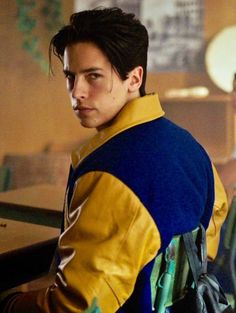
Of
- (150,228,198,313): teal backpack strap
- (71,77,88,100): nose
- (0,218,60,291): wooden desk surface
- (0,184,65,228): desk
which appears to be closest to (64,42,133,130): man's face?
(71,77,88,100): nose

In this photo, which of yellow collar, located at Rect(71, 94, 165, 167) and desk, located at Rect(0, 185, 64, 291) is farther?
desk, located at Rect(0, 185, 64, 291)

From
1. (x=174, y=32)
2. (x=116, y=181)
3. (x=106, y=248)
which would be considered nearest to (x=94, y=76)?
(x=116, y=181)

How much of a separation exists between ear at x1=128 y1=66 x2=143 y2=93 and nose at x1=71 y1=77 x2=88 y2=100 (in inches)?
3.7

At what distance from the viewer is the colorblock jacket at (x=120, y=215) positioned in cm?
95

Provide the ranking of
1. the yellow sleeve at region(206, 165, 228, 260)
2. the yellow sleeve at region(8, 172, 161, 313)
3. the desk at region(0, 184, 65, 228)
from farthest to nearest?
the desk at region(0, 184, 65, 228) → the yellow sleeve at region(206, 165, 228, 260) → the yellow sleeve at region(8, 172, 161, 313)

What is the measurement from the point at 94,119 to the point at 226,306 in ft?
1.69

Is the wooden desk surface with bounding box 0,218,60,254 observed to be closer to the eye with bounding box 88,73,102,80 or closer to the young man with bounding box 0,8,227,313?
the young man with bounding box 0,8,227,313

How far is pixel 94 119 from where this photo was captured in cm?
113

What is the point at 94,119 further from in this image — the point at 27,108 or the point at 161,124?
the point at 27,108

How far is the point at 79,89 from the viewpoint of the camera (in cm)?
112

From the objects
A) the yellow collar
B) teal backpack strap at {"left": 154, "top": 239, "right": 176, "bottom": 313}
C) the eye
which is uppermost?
the eye

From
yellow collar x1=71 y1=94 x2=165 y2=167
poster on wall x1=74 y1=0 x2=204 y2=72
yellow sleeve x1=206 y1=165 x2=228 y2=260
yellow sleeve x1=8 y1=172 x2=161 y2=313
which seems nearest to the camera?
yellow sleeve x1=8 y1=172 x2=161 y2=313

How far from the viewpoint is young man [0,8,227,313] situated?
96 cm

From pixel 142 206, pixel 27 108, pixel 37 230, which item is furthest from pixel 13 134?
pixel 142 206
